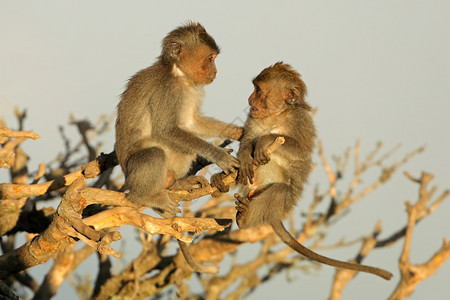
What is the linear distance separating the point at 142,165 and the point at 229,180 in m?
0.96

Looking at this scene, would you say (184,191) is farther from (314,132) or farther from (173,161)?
(314,132)

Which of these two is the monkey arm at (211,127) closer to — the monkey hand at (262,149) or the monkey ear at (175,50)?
the monkey ear at (175,50)

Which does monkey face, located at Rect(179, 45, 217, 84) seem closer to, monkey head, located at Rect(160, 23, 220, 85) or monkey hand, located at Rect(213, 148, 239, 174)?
monkey head, located at Rect(160, 23, 220, 85)

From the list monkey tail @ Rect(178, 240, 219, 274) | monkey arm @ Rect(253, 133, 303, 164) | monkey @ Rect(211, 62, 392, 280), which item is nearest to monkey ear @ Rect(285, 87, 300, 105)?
monkey @ Rect(211, 62, 392, 280)

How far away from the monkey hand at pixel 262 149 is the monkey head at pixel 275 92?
1.41 feet

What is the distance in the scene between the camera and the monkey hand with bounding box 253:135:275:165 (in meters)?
6.27

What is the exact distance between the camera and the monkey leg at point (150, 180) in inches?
262

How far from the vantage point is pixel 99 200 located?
6828 mm

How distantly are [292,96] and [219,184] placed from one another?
1.26m

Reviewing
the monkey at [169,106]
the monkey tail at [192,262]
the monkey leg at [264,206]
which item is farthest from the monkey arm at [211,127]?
the monkey tail at [192,262]

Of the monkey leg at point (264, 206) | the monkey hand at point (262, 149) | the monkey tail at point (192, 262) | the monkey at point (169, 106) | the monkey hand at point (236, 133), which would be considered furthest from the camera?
the monkey tail at point (192, 262)

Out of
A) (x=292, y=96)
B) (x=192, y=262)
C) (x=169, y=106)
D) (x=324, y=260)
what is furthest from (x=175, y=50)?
(x=324, y=260)

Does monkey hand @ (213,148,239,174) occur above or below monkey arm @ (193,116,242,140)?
below

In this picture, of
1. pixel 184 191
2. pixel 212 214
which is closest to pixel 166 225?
pixel 184 191
